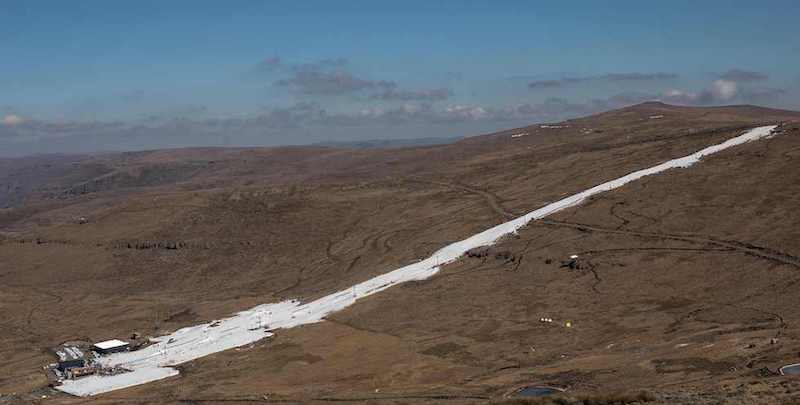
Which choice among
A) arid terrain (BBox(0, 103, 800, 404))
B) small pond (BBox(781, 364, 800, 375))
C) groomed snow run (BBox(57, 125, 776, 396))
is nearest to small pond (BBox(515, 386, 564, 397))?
arid terrain (BBox(0, 103, 800, 404))

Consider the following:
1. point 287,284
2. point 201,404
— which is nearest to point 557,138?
point 287,284

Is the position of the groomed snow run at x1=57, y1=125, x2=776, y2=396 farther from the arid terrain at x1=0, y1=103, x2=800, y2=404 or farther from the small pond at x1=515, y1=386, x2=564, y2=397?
the small pond at x1=515, y1=386, x2=564, y2=397

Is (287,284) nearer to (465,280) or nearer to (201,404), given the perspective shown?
(465,280)

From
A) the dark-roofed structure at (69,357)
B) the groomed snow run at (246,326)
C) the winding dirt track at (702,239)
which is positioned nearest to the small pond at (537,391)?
the groomed snow run at (246,326)

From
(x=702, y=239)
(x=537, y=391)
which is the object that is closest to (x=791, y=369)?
(x=537, y=391)

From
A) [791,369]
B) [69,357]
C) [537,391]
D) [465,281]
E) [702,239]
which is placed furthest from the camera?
[465,281]

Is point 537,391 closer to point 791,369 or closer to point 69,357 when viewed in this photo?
point 791,369

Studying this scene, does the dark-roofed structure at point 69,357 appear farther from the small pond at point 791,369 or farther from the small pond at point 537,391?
the small pond at point 791,369
